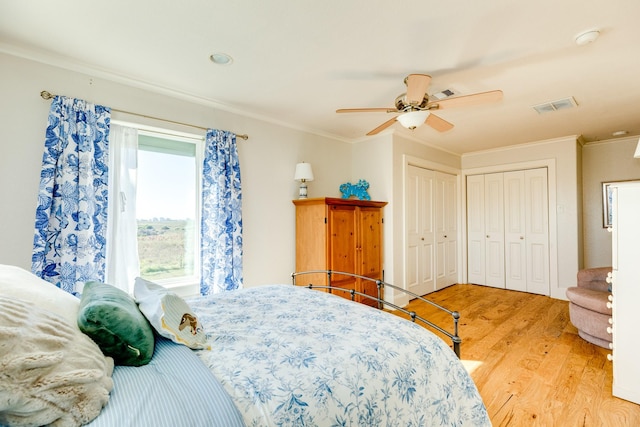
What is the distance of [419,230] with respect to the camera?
4.52 m

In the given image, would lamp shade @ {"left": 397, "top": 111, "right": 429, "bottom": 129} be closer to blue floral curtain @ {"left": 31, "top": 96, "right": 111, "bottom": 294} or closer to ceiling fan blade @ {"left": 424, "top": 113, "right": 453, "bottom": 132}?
ceiling fan blade @ {"left": 424, "top": 113, "right": 453, "bottom": 132}

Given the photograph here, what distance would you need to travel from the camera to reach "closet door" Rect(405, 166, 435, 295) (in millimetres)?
4316

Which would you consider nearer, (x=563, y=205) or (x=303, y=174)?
(x=303, y=174)

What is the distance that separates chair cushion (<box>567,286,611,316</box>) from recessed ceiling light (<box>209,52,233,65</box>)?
151 inches

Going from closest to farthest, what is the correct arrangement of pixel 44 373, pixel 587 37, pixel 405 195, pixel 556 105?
pixel 44 373, pixel 587 37, pixel 556 105, pixel 405 195

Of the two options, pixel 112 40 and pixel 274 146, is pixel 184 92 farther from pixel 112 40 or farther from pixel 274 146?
pixel 274 146

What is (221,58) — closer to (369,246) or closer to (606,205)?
(369,246)

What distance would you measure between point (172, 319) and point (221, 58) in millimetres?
1974

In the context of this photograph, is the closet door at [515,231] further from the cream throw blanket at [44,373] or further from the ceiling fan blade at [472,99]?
the cream throw blanket at [44,373]

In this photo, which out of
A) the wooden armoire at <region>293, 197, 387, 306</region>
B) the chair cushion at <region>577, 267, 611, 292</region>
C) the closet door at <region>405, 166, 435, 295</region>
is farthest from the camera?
the closet door at <region>405, 166, 435, 295</region>

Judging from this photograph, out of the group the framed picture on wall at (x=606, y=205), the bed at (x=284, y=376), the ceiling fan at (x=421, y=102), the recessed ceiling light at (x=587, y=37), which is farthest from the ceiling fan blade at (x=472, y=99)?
the framed picture on wall at (x=606, y=205)

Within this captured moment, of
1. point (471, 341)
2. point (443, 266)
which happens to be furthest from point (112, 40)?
point (443, 266)

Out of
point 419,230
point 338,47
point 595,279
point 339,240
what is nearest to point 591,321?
point 595,279

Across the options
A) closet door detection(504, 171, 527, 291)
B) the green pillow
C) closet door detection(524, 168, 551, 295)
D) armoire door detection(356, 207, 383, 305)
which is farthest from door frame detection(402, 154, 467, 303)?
the green pillow
